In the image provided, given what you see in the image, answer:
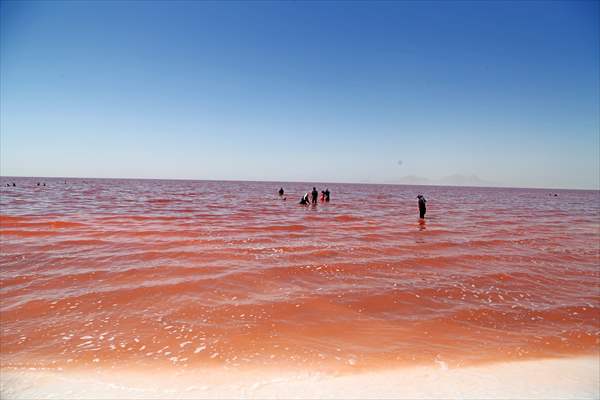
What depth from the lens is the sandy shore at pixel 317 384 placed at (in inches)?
137

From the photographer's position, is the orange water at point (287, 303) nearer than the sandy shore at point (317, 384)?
No

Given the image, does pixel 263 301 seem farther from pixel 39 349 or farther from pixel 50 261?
pixel 50 261

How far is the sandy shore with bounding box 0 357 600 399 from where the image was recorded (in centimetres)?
347

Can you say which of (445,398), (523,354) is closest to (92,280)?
(445,398)

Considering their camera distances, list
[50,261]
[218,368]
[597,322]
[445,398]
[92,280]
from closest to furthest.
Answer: [445,398] → [218,368] → [597,322] → [92,280] → [50,261]

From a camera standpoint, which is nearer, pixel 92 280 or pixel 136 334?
pixel 136 334

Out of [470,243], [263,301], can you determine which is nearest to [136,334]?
[263,301]

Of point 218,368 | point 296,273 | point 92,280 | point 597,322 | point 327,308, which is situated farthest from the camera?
point 296,273

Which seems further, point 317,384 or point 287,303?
point 287,303

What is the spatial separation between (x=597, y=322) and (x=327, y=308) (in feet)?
16.4

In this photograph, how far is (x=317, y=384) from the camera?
12.3ft

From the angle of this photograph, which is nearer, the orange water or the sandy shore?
the sandy shore

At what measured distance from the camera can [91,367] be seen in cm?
411

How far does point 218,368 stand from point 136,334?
1.80m
